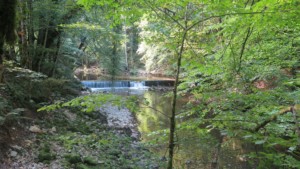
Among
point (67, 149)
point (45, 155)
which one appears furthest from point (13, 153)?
A: point (67, 149)

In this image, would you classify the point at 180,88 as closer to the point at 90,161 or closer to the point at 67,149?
the point at 90,161

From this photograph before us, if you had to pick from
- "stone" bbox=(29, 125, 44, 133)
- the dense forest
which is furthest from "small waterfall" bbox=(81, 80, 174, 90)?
"stone" bbox=(29, 125, 44, 133)

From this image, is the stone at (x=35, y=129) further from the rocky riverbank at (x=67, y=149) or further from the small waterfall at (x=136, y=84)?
the small waterfall at (x=136, y=84)

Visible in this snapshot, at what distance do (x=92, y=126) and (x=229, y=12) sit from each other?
5.39 metres

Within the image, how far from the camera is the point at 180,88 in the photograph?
12.7ft

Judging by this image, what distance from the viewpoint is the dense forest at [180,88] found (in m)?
2.65

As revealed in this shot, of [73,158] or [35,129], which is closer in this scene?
[73,158]

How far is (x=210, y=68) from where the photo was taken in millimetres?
2824

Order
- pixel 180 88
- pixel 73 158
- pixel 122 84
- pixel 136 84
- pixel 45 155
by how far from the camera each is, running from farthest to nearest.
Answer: pixel 136 84 < pixel 122 84 < pixel 73 158 < pixel 45 155 < pixel 180 88

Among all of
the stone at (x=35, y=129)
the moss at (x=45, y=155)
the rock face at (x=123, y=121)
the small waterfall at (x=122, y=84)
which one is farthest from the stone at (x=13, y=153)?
the small waterfall at (x=122, y=84)

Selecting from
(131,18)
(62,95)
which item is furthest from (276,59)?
(62,95)

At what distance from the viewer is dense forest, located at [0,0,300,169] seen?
265 centimetres

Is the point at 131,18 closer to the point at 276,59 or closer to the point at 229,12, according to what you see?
the point at 229,12

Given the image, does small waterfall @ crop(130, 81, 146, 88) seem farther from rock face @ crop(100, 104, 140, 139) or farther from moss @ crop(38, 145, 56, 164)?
moss @ crop(38, 145, 56, 164)
